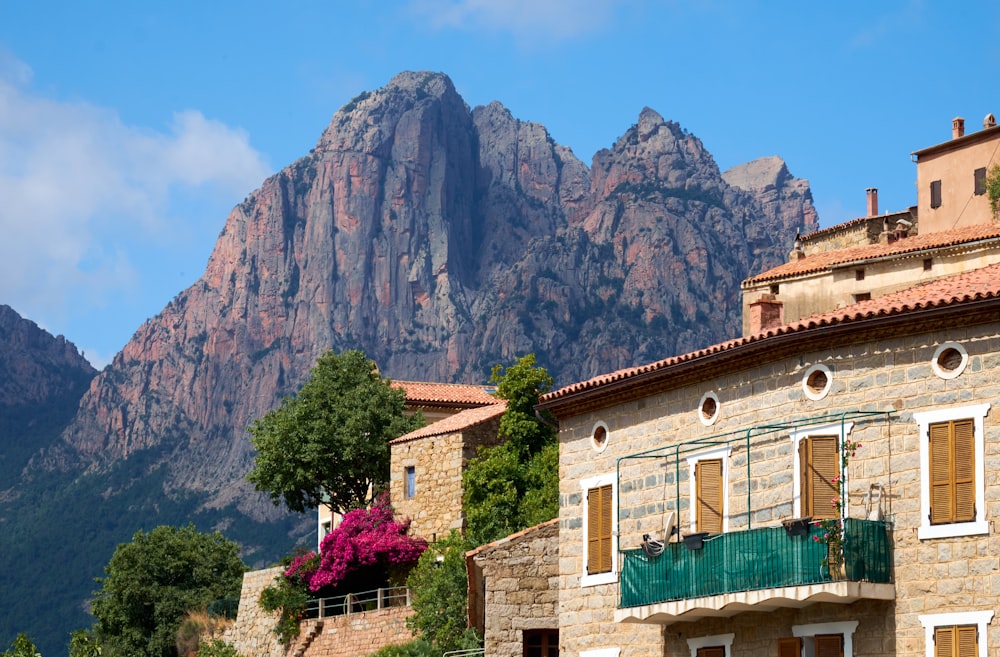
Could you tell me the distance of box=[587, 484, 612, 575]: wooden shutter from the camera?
94.5 ft

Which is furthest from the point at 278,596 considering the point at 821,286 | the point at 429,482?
the point at 821,286


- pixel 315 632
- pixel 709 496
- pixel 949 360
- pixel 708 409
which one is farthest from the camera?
pixel 315 632

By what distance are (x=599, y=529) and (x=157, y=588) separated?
3606 cm

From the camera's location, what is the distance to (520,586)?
33938 mm

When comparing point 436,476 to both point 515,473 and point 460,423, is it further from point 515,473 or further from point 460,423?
point 515,473

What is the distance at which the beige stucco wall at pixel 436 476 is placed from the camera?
4659 cm

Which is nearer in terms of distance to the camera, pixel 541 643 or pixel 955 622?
pixel 955 622

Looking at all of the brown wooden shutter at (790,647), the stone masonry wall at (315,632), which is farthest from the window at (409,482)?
the brown wooden shutter at (790,647)

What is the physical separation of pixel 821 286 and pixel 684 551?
27.6 metres

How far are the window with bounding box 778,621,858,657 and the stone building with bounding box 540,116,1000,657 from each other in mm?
27

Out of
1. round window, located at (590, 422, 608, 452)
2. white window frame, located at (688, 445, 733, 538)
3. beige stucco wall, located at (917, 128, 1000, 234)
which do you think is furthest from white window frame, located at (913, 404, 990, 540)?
beige stucco wall, located at (917, 128, 1000, 234)

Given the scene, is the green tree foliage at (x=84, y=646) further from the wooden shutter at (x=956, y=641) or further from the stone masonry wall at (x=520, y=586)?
the wooden shutter at (x=956, y=641)

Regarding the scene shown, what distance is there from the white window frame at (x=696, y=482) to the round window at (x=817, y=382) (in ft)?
6.65

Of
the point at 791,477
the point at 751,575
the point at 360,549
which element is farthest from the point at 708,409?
the point at 360,549
